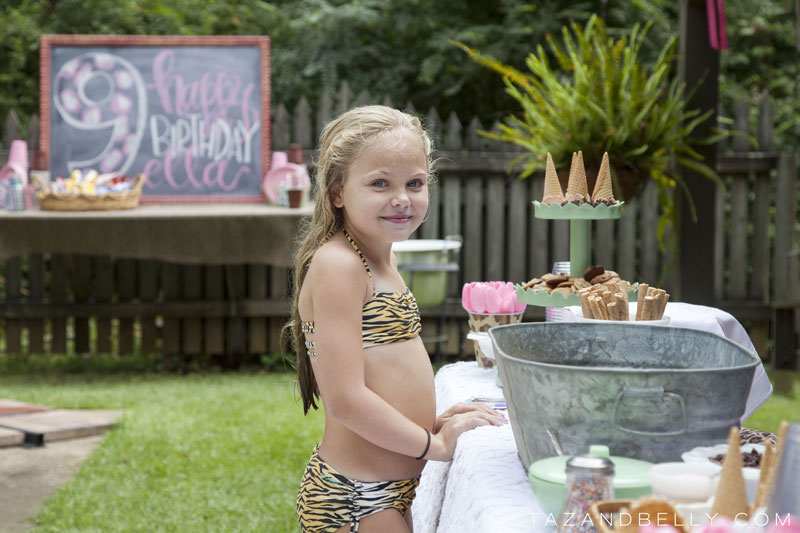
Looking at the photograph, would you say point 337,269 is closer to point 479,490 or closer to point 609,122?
point 479,490

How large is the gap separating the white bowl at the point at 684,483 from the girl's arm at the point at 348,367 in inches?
24.2

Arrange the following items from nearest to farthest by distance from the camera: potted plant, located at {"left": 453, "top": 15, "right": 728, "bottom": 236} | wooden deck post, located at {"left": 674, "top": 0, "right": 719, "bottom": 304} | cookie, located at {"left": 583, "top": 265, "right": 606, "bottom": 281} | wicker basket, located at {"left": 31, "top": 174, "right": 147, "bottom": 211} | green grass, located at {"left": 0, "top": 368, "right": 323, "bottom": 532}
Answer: cookie, located at {"left": 583, "top": 265, "right": 606, "bottom": 281}, potted plant, located at {"left": 453, "top": 15, "right": 728, "bottom": 236}, green grass, located at {"left": 0, "top": 368, "right": 323, "bottom": 532}, wooden deck post, located at {"left": 674, "top": 0, "right": 719, "bottom": 304}, wicker basket, located at {"left": 31, "top": 174, "right": 147, "bottom": 211}

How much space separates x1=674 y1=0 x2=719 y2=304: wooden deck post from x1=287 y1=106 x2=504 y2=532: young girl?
3.42m

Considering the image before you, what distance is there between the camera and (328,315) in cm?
168

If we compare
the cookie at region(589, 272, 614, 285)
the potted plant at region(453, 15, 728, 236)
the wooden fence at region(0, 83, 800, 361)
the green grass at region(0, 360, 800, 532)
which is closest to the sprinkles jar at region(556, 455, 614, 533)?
the cookie at region(589, 272, 614, 285)

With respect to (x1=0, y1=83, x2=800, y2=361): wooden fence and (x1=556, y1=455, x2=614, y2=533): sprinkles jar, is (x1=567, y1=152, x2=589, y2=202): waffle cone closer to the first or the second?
(x1=556, y1=455, x2=614, y2=533): sprinkles jar

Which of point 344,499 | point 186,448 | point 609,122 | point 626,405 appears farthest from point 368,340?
point 186,448

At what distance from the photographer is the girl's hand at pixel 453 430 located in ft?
5.69

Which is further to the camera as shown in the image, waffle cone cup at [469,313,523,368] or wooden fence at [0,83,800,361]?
wooden fence at [0,83,800,361]

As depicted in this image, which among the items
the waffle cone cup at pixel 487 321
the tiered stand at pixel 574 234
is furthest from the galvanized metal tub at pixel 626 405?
the waffle cone cup at pixel 487 321

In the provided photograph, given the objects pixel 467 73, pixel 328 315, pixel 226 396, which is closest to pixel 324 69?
pixel 467 73

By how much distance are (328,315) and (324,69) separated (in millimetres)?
6935

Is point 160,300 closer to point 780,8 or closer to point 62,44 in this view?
point 62,44

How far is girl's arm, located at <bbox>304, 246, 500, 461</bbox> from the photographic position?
1662mm
